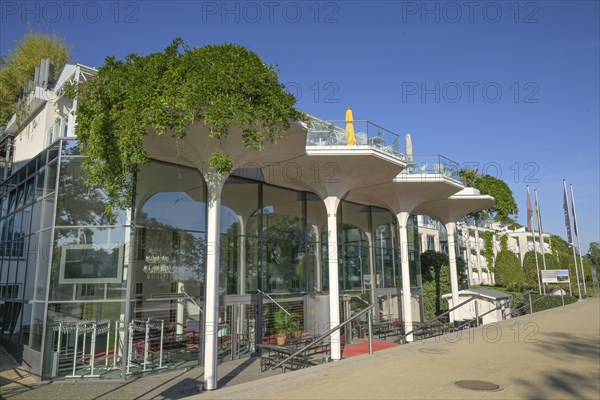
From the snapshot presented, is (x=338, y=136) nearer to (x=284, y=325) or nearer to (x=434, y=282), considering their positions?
(x=284, y=325)

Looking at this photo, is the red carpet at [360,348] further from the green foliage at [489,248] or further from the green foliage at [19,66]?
the green foliage at [489,248]

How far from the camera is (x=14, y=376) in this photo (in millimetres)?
11148

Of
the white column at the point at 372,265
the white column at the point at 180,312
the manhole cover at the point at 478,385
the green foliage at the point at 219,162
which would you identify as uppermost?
the green foliage at the point at 219,162

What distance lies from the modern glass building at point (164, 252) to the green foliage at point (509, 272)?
35848 millimetres

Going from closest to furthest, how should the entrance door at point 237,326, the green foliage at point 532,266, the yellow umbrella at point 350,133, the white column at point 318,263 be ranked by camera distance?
1. the entrance door at point 237,326
2. the yellow umbrella at point 350,133
3. the white column at point 318,263
4. the green foliage at point 532,266

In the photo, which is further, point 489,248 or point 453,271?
point 489,248

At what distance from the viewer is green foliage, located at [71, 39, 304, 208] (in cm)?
865

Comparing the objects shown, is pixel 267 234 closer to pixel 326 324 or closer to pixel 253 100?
pixel 326 324

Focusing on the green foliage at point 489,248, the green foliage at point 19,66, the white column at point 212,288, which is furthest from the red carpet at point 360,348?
the green foliage at point 489,248

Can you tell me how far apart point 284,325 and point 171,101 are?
9.81 m

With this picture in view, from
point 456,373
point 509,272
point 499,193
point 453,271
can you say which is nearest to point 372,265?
point 453,271

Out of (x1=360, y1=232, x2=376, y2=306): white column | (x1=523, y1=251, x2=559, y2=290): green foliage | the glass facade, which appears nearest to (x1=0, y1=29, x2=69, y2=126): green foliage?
the glass facade

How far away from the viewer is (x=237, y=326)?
14.1m

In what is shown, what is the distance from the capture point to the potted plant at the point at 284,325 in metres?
15.2
